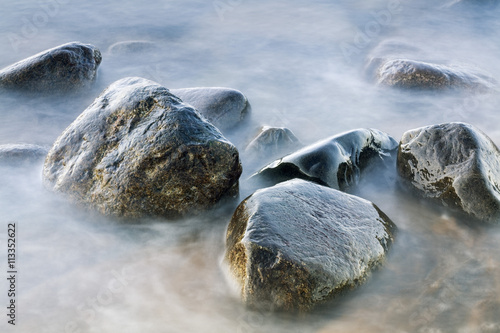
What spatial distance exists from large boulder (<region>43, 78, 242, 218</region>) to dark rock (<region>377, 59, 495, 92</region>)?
153 inches

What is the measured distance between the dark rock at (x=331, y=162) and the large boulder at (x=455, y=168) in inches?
14.3

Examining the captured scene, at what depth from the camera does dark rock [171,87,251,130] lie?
5703 mm

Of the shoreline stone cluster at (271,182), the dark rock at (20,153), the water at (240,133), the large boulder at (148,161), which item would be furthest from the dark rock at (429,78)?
the dark rock at (20,153)

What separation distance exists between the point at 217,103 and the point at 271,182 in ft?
5.48

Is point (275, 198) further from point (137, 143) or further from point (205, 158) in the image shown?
point (137, 143)

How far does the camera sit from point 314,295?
3.11 metres

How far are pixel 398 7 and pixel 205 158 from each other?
874cm

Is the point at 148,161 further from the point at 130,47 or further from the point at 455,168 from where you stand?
→ the point at 130,47

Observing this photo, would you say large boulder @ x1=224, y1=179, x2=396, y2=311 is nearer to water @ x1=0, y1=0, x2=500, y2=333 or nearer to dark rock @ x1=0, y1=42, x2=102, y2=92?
water @ x1=0, y1=0, x2=500, y2=333

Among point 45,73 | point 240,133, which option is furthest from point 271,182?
point 45,73

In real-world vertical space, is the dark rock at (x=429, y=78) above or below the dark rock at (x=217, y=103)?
below

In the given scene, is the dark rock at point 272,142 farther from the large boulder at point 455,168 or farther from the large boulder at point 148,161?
the large boulder at point 455,168

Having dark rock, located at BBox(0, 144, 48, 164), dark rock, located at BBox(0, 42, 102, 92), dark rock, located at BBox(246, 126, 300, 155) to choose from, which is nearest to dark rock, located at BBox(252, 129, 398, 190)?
dark rock, located at BBox(246, 126, 300, 155)

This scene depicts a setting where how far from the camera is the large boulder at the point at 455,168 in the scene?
4055 mm
